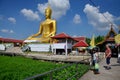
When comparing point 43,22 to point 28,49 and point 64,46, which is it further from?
point 64,46

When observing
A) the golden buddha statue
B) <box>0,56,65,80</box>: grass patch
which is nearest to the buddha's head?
the golden buddha statue

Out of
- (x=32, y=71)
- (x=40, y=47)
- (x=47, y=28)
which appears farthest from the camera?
(x=47, y=28)

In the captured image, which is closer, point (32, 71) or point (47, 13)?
point (32, 71)

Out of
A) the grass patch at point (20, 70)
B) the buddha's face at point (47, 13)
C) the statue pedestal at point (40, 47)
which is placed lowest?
the grass patch at point (20, 70)

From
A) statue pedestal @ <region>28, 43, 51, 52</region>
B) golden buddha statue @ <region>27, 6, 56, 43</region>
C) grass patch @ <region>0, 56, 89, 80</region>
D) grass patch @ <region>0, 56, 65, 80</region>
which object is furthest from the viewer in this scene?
golden buddha statue @ <region>27, 6, 56, 43</region>

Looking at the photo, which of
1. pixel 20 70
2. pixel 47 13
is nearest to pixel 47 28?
pixel 47 13

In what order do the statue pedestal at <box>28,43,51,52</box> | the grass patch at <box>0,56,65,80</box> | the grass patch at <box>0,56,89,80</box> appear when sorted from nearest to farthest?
1. the grass patch at <box>0,56,89,80</box>
2. the grass patch at <box>0,56,65,80</box>
3. the statue pedestal at <box>28,43,51,52</box>

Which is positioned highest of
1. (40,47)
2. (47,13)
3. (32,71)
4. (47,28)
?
(47,13)

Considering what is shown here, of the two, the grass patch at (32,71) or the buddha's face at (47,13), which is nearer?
the grass patch at (32,71)

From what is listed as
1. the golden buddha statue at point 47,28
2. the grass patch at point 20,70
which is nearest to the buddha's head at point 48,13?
the golden buddha statue at point 47,28

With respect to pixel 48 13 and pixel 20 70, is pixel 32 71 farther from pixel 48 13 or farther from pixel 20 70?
pixel 48 13

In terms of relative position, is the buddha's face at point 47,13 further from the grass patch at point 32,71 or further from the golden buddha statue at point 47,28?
the grass patch at point 32,71

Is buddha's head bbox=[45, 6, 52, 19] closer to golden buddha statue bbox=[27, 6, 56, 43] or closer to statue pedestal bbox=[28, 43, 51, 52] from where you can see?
golden buddha statue bbox=[27, 6, 56, 43]

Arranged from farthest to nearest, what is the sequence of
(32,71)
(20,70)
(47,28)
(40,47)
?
(47,28), (40,47), (20,70), (32,71)
